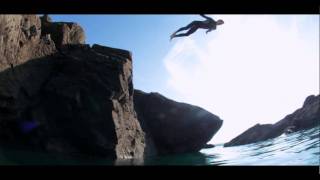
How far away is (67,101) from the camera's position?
59.6 feet

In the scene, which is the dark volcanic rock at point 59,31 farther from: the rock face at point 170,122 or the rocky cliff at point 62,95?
the rock face at point 170,122

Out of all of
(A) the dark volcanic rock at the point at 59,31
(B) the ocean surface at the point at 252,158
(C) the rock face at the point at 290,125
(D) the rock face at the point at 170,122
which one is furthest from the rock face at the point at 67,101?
(C) the rock face at the point at 290,125

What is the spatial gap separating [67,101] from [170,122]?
11031 millimetres

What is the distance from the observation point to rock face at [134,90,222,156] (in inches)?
1065

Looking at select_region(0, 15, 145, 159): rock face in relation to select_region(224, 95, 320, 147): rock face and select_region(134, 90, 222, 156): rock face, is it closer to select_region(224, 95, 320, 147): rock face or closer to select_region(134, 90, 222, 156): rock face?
select_region(134, 90, 222, 156): rock face

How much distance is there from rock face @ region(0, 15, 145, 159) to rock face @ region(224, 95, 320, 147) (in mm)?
16740

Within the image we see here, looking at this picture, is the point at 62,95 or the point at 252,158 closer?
the point at 62,95

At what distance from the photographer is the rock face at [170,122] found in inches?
1065

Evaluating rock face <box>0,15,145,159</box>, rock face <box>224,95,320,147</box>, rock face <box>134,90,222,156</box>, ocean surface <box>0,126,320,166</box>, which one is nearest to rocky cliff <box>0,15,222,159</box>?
rock face <box>0,15,145,159</box>

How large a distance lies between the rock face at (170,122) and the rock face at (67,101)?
772cm

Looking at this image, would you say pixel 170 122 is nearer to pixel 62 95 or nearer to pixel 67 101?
pixel 67 101

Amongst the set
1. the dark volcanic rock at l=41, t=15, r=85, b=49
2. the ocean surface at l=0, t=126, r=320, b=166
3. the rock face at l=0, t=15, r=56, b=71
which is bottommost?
the ocean surface at l=0, t=126, r=320, b=166

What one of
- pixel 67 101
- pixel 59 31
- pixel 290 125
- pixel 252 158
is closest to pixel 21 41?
pixel 67 101
